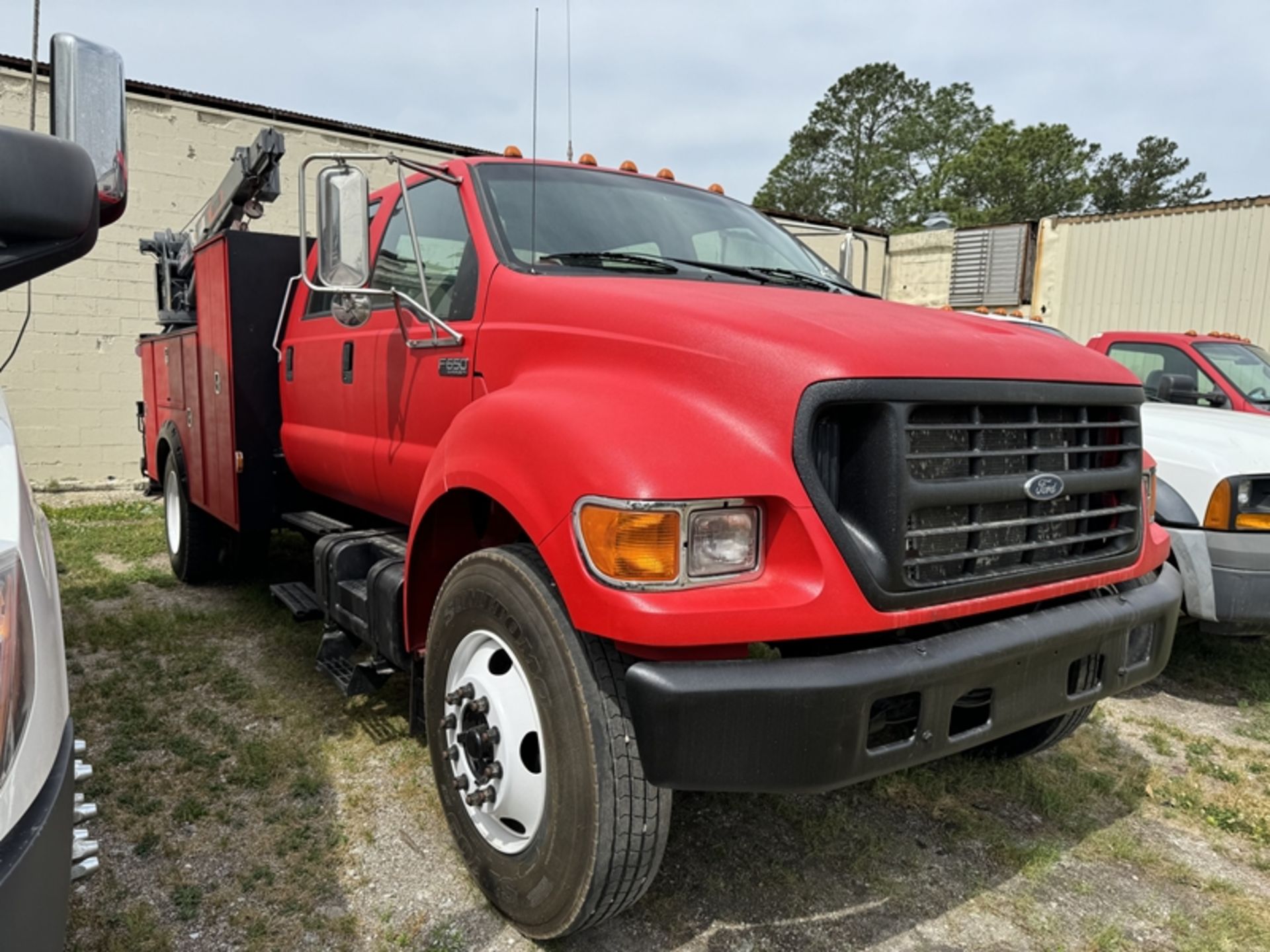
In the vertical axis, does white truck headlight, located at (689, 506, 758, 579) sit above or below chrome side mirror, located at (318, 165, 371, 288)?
below

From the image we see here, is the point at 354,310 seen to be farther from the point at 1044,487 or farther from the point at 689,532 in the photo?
the point at 1044,487

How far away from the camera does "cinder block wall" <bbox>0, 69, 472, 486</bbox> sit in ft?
30.5

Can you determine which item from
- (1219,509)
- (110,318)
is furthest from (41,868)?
(110,318)

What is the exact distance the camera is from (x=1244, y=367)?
662 cm

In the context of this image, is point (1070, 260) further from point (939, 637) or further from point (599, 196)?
point (939, 637)

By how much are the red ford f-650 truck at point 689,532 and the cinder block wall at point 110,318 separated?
726cm

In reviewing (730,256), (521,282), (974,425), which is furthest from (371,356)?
(974,425)

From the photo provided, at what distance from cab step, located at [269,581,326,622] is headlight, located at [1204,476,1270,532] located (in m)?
3.91

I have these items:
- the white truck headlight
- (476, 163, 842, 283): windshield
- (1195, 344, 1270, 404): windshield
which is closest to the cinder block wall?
(476, 163, 842, 283): windshield

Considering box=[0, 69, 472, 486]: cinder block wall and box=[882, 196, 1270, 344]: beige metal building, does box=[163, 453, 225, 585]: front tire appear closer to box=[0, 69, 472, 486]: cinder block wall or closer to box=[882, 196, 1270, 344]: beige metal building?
box=[0, 69, 472, 486]: cinder block wall

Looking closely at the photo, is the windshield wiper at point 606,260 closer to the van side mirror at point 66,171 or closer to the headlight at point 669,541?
the headlight at point 669,541

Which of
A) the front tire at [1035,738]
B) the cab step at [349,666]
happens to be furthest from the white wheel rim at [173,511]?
the front tire at [1035,738]

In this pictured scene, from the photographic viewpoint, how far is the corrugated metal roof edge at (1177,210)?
13336 mm

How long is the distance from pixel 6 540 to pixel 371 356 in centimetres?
242
